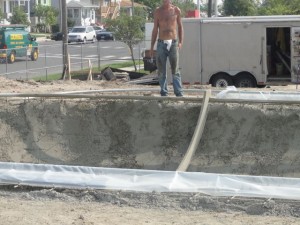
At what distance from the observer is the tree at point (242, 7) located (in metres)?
53.7

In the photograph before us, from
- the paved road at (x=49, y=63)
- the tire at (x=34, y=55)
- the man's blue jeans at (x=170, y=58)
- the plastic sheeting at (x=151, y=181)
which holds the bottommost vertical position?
the plastic sheeting at (x=151, y=181)

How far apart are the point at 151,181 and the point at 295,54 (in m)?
13.8

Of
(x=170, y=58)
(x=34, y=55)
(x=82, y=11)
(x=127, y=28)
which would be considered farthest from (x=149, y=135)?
(x=82, y=11)

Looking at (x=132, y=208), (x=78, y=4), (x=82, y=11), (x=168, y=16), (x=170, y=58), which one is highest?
(x=78, y=4)

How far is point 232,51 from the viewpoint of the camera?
70.3ft

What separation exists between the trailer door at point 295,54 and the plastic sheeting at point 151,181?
13.2 metres

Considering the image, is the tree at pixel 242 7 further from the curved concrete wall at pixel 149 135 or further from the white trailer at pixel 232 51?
the curved concrete wall at pixel 149 135

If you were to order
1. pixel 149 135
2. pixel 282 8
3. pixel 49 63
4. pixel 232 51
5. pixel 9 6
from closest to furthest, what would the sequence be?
pixel 149 135 → pixel 232 51 → pixel 49 63 → pixel 282 8 → pixel 9 6

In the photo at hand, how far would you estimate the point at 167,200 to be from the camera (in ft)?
26.5

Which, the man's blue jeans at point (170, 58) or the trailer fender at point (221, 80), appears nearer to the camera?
the man's blue jeans at point (170, 58)

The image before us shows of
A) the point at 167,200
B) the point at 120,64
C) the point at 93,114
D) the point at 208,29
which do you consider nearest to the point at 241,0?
the point at 120,64

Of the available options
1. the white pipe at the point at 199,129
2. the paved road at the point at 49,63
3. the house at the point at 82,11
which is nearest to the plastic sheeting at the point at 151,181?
the white pipe at the point at 199,129

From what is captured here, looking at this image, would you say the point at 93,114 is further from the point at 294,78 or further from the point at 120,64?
the point at 120,64

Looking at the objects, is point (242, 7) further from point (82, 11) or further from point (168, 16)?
point (82, 11)
